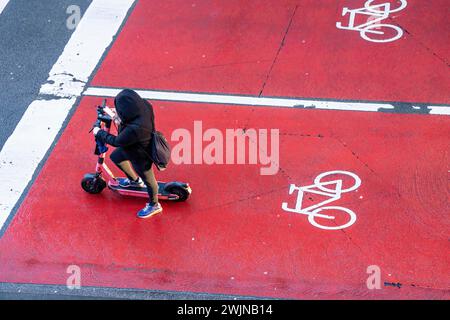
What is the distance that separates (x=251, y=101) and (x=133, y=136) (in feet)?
10.6

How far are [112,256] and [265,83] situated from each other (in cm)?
407

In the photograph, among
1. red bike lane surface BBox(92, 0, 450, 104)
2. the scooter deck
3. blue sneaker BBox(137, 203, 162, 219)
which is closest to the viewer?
blue sneaker BBox(137, 203, 162, 219)

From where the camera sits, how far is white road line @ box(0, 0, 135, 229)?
9.82 meters

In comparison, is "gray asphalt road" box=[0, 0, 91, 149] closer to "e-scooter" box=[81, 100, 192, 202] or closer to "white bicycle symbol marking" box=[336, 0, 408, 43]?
"e-scooter" box=[81, 100, 192, 202]

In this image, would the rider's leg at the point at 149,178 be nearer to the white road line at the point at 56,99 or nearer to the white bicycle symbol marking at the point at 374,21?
the white road line at the point at 56,99

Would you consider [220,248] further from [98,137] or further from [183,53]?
[183,53]

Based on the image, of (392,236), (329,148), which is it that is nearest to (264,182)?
(329,148)

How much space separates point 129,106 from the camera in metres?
7.84

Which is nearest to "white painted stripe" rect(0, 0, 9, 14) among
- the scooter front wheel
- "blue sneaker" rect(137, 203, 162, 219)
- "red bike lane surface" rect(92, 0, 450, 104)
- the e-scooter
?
"red bike lane surface" rect(92, 0, 450, 104)

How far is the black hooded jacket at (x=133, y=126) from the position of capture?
786 centimetres

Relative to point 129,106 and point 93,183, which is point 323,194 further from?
point 93,183

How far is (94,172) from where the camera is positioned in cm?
977

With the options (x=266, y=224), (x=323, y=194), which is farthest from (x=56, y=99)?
(x=323, y=194)

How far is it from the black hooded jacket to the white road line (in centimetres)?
212
